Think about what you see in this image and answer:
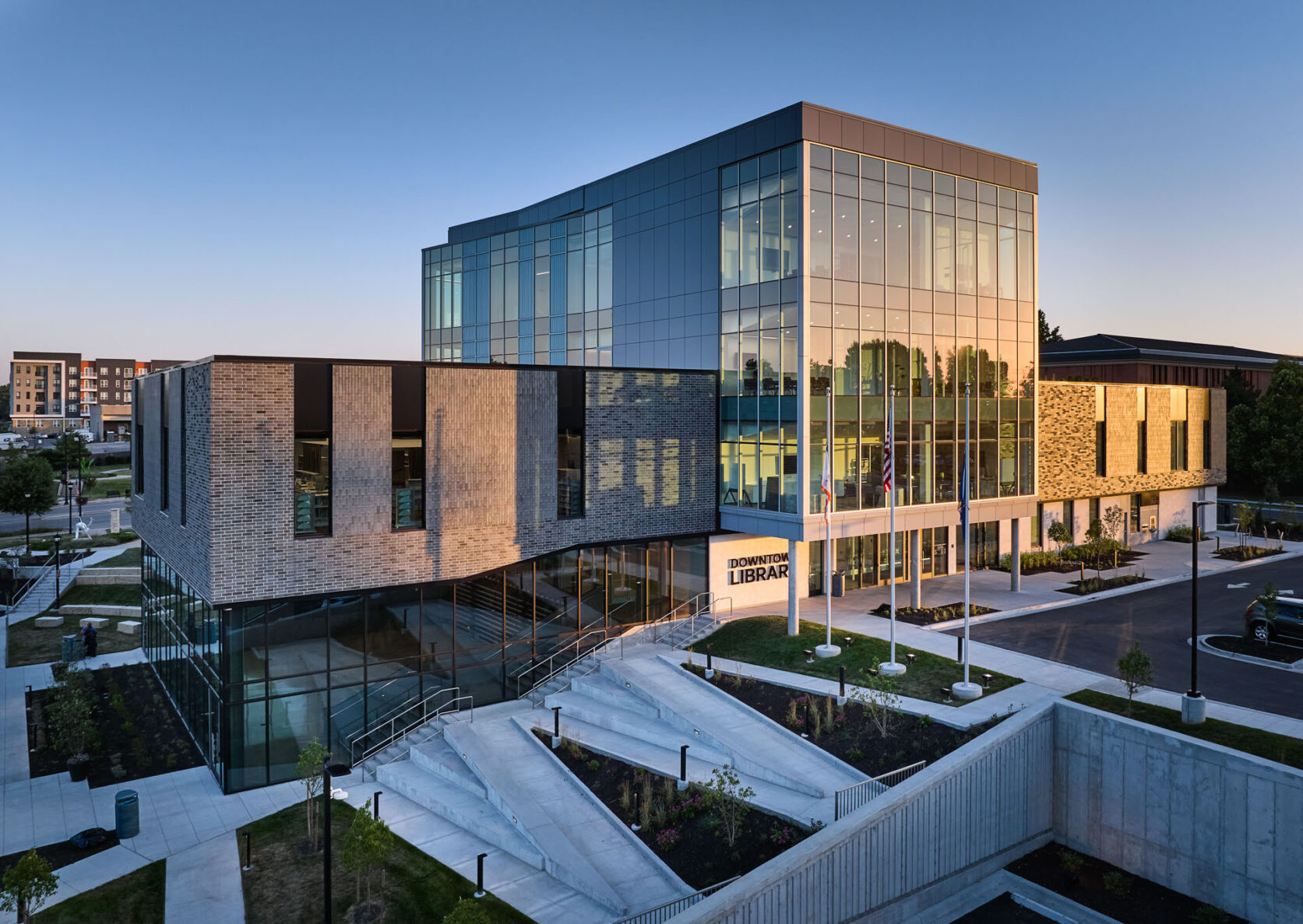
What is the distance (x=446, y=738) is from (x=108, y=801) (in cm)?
785

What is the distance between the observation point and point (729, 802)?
17.5m

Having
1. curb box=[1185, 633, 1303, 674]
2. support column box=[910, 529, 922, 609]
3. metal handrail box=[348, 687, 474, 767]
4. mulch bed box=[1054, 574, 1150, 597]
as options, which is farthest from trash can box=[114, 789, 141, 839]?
mulch bed box=[1054, 574, 1150, 597]

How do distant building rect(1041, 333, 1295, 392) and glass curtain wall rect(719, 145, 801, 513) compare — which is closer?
glass curtain wall rect(719, 145, 801, 513)

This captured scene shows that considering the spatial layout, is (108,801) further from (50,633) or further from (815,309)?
(815,309)

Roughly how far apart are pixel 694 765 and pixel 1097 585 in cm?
2150

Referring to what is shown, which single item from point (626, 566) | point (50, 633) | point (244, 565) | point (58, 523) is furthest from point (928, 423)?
point (58, 523)

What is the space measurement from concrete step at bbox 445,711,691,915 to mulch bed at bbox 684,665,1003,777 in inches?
198

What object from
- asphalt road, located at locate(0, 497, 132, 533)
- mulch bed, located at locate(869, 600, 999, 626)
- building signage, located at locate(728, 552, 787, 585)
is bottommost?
asphalt road, located at locate(0, 497, 132, 533)

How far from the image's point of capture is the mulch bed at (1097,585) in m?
33.0

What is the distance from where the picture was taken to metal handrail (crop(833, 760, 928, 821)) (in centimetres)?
1645

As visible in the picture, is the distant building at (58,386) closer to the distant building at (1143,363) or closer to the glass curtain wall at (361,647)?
the distant building at (1143,363)

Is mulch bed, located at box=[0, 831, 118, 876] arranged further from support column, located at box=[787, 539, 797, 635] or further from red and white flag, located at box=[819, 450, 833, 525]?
red and white flag, located at box=[819, 450, 833, 525]

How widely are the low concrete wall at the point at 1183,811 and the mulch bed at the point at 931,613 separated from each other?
947 centimetres

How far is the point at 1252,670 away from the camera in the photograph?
75.8ft
